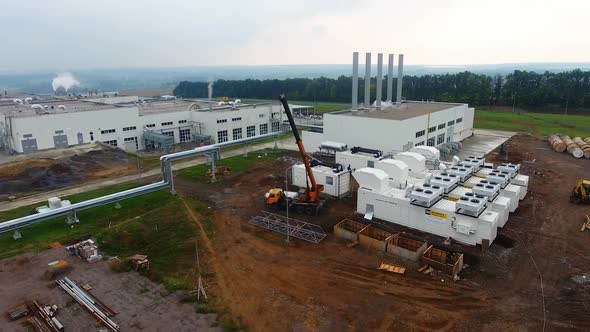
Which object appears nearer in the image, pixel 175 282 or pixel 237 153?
pixel 175 282

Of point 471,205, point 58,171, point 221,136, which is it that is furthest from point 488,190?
point 221,136

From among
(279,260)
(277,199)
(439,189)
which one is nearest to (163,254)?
(279,260)

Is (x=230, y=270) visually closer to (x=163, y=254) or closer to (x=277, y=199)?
(x=163, y=254)

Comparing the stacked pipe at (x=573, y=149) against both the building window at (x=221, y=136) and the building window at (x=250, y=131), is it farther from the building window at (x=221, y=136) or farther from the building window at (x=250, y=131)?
the building window at (x=221, y=136)

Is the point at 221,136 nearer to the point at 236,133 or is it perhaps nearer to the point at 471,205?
the point at 236,133

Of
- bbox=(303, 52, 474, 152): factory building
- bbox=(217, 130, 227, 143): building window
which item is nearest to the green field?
bbox=(303, 52, 474, 152): factory building

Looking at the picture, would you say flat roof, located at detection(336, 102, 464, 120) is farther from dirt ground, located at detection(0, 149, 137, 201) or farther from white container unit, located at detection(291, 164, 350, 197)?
dirt ground, located at detection(0, 149, 137, 201)
